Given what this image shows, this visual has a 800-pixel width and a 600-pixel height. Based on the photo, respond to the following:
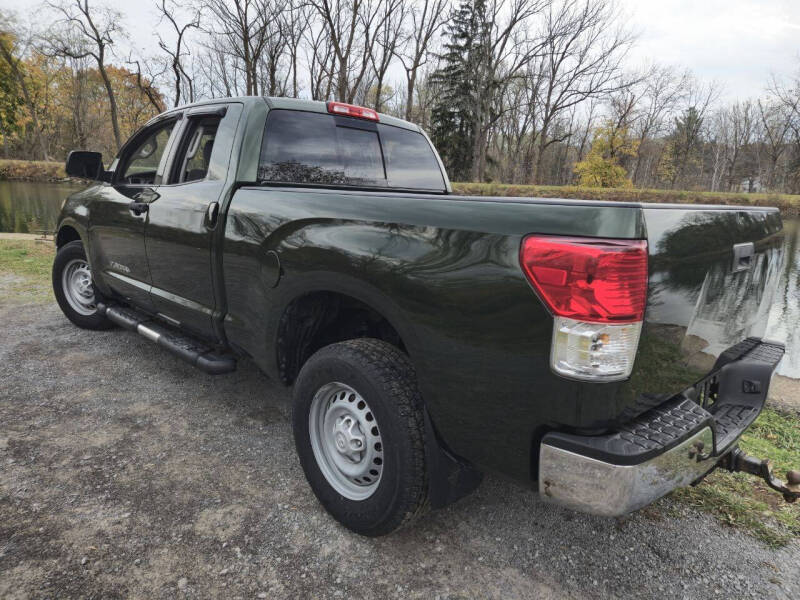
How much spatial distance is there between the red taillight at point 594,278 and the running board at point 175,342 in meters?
2.21

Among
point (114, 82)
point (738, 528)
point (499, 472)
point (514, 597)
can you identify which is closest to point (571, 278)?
point (499, 472)

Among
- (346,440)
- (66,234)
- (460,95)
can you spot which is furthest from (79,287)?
(460,95)

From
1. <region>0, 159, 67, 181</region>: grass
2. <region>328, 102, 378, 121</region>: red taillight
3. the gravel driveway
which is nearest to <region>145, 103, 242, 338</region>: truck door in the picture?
<region>328, 102, 378, 121</region>: red taillight

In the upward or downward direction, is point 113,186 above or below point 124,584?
above

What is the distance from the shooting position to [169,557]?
84.0 inches

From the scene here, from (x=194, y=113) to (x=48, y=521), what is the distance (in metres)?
2.59

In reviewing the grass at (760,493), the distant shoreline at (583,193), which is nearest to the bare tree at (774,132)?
the distant shoreline at (583,193)

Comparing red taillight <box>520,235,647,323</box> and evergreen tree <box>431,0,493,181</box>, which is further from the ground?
evergreen tree <box>431,0,493,181</box>

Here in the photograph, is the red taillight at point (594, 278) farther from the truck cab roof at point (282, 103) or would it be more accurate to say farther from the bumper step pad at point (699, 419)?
the truck cab roof at point (282, 103)

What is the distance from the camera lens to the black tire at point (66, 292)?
4828 mm

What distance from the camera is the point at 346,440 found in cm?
232

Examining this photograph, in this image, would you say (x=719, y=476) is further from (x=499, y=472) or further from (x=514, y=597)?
(x=499, y=472)

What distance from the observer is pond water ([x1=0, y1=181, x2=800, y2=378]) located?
6371 mm

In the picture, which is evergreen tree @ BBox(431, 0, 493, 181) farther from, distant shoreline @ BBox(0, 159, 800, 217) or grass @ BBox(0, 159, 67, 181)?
grass @ BBox(0, 159, 67, 181)
